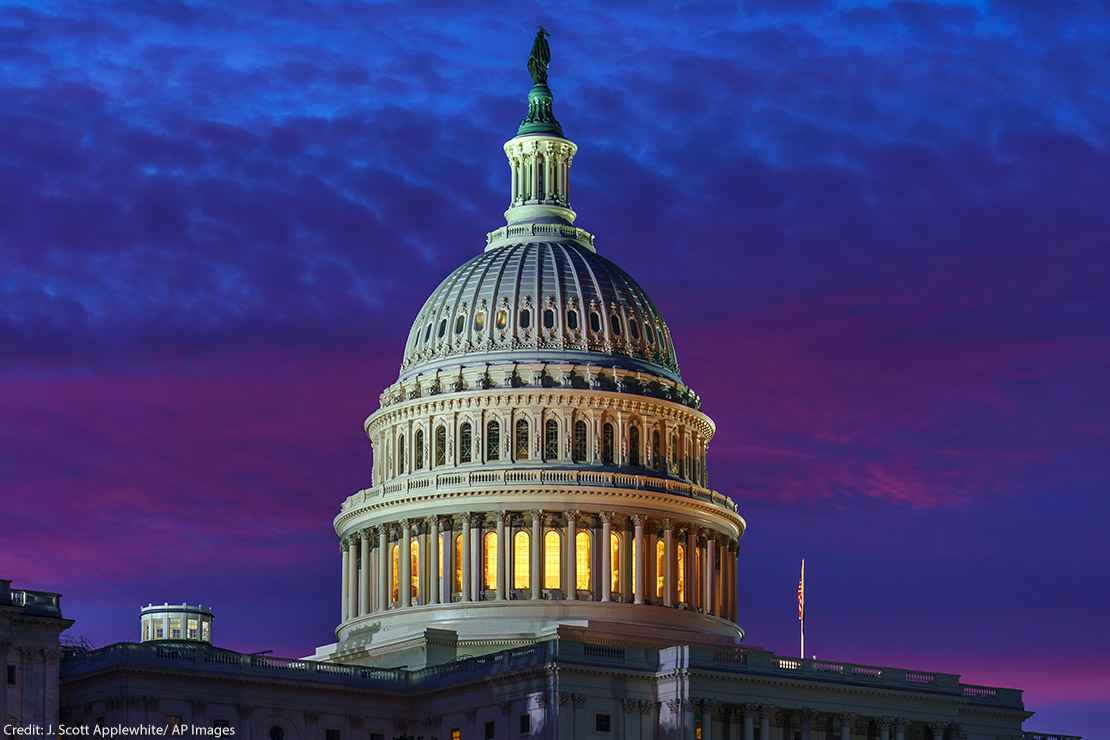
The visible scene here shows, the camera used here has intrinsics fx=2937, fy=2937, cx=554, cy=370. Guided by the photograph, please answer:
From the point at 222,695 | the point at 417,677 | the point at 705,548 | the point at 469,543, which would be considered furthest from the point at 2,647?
the point at 705,548

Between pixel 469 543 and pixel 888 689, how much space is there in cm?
3059

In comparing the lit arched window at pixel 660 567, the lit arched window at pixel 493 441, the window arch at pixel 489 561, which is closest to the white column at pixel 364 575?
the window arch at pixel 489 561

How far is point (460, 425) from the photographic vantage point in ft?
628

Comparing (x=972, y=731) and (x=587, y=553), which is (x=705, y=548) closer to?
(x=587, y=553)

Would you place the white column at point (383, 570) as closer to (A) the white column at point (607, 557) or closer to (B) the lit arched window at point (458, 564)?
(B) the lit arched window at point (458, 564)

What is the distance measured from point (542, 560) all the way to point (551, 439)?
8.75m

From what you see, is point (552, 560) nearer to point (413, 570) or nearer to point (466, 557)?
point (466, 557)

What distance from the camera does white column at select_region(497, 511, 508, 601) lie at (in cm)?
18512

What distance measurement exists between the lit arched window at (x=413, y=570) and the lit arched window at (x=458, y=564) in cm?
319

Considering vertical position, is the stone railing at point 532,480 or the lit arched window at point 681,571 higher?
the stone railing at point 532,480

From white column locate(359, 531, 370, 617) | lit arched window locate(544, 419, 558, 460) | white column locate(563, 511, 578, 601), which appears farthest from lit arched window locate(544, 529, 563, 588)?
white column locate(359, 531, 370, 617)

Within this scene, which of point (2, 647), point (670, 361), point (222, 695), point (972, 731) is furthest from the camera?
point (670, 361)

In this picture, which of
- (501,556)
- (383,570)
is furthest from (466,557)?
(383,570)

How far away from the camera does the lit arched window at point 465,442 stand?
191m
